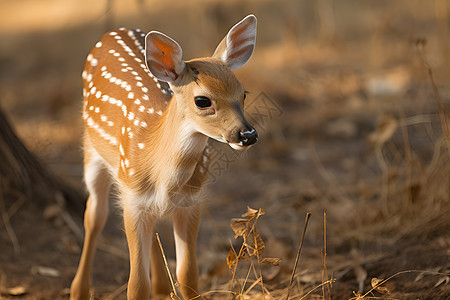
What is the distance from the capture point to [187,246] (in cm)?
312

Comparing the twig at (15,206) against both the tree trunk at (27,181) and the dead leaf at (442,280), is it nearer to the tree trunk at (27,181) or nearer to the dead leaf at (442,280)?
the tree trunk at (27,181)

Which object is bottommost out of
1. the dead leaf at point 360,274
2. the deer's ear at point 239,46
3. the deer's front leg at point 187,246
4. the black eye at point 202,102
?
the dead leaf at point 360,274

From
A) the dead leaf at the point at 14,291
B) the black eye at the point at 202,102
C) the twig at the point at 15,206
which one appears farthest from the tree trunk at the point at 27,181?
the black eye at the point at 202,102

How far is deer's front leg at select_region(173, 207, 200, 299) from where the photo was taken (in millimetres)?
3088

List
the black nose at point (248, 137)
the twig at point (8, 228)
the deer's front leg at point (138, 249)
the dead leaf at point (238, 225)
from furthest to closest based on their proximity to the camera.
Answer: the twig at point (8, 228) < the deer's front leg at point (138, 249) < the dead leaf at point (238, 225) < the black nose at point (248, 137)

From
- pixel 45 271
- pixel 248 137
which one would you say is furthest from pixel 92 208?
pixel 248 137

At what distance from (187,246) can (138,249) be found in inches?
10.8

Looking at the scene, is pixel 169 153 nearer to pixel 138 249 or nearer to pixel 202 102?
pixel 202 102

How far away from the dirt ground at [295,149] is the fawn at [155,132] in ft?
1.11

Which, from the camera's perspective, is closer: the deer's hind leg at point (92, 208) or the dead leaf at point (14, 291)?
the deer's hind leg at point (92, 208)

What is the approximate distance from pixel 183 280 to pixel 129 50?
4.38 ft

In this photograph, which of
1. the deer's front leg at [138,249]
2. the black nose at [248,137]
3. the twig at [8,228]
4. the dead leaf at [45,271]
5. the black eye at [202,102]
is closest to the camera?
the black nose at [248,137]

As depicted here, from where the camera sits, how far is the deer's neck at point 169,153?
8.72 ft

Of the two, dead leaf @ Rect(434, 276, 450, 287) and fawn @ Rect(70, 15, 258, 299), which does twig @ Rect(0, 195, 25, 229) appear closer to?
fawn @ Rect(70, 15, 258, 299)
